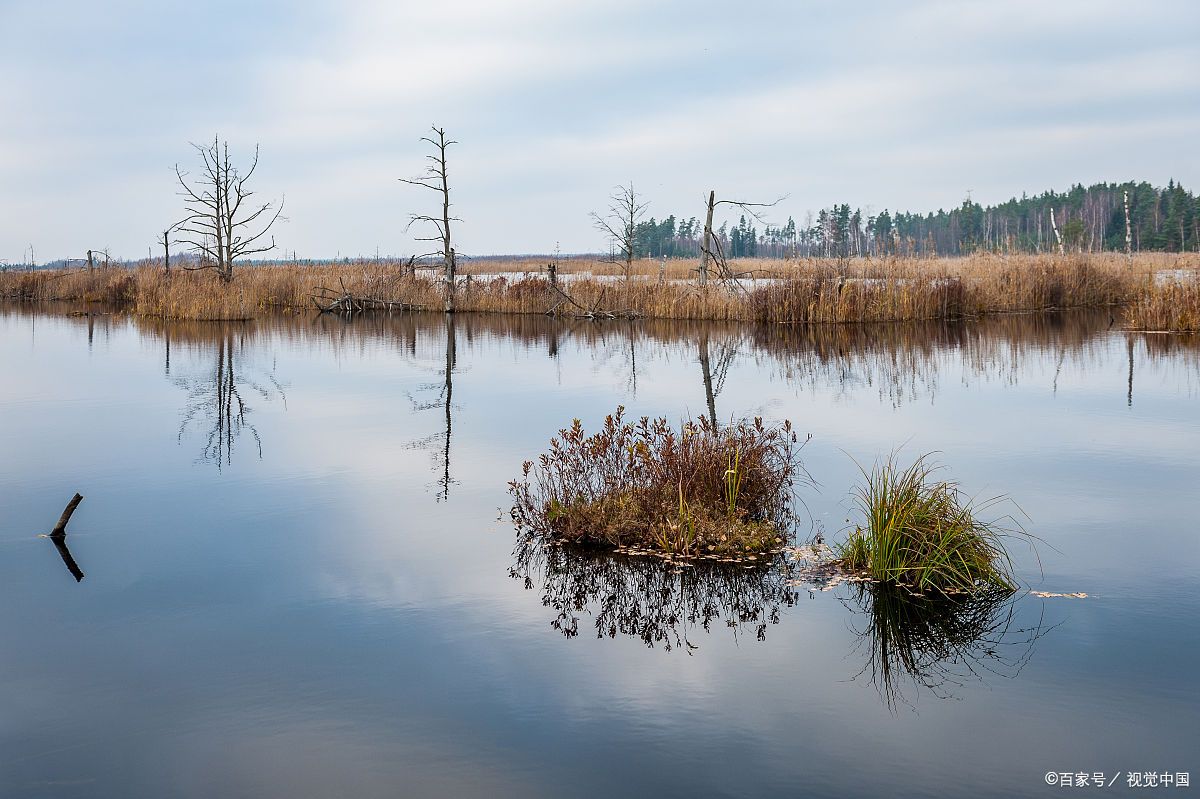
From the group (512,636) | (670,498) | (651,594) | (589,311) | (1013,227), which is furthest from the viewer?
(1013,227)

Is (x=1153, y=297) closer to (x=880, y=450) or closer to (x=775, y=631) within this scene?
(x=880, y=450)

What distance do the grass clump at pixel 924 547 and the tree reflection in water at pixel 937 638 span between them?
0.12 metres

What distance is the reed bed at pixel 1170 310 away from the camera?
25.0 m

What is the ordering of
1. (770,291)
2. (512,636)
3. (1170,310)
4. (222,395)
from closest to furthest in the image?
(512,636) < (222,395) < (1170,310) < (770,291)

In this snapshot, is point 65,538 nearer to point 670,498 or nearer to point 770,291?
point 670,498

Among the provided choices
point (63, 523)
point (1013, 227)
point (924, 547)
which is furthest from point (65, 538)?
point (1013, 227)

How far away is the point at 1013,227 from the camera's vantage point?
132m

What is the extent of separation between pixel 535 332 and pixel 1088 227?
9895 centimetres

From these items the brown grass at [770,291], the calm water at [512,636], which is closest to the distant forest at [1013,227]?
the brown grass at [770,291]

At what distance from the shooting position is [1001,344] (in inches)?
923

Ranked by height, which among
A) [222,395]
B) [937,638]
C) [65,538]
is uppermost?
[222,395]

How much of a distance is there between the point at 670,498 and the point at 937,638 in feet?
8.12

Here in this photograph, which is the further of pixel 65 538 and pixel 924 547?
pixel 65 538

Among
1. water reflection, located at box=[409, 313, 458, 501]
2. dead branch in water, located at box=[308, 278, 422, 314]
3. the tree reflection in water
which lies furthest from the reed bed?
dead branch in water, located at box=[308, 278, 422, 314]
